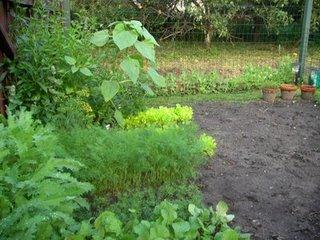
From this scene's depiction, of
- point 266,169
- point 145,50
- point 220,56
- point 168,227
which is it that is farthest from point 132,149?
point 220,56

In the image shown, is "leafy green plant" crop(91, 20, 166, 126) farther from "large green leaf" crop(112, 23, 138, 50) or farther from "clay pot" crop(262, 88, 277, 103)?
"clay pot" crop(262, 88, 277, 103)

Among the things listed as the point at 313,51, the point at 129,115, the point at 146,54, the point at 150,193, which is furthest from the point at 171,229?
the point at 313,51

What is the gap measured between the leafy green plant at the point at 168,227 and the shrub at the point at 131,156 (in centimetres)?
56

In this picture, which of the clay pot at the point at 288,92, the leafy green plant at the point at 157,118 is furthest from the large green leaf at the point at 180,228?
the clay pot at the point at 288,92

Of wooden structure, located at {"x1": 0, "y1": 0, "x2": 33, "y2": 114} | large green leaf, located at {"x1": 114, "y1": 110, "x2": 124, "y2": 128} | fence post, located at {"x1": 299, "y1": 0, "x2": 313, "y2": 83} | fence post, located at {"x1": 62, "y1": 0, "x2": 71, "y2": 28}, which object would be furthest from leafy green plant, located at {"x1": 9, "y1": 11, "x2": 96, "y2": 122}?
fence post, located at {"x1": 299, "y1": 0, "x2": 313, "y2": 83}

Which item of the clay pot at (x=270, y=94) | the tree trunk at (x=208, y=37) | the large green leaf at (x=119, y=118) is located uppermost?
the tree trunk at (x=208, y=37)

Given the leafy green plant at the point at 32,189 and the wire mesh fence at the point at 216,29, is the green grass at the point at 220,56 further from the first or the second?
the leafy green plant at the point at 32,189

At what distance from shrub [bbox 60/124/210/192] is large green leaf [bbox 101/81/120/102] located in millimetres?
570

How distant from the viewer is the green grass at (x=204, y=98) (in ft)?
22.2

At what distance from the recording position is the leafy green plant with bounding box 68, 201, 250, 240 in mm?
2432

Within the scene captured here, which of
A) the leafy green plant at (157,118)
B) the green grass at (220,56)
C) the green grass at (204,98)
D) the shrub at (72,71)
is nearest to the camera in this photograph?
the shrub at (72,71)

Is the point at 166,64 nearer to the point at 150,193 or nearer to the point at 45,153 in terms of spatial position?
the point at 150,193

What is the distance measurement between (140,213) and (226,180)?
3.38ft

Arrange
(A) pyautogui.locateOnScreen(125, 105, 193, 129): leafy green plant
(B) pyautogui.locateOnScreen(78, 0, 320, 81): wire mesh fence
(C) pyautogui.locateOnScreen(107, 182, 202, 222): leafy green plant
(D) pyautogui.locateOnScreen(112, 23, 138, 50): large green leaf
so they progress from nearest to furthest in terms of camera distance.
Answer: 1. (C) pyautogui.locateOnScreen(107, 182, 202, 222): leafy green plant
2. (D) pyautogui.locateOnScreen(112, 23, 138, 50): large green leaf
3. (A) pyautogui.locateOnScreen(125, 105, 193, 129): leafy green plant
4. (B) pyautogui.locateOnScreen(78, 0, 320, 81): wire mesh fence
